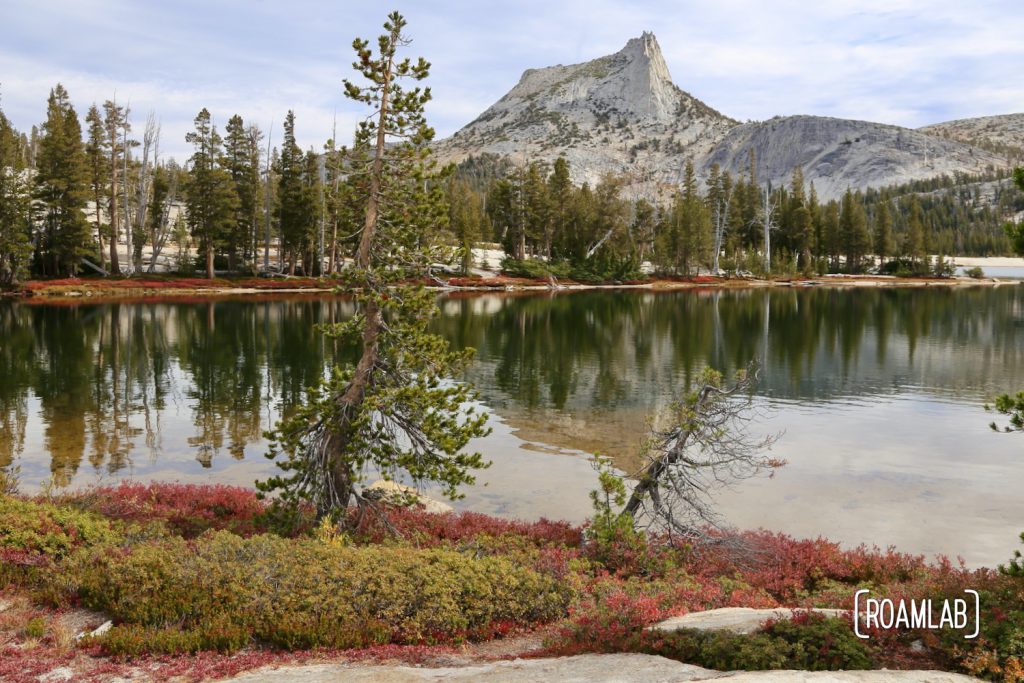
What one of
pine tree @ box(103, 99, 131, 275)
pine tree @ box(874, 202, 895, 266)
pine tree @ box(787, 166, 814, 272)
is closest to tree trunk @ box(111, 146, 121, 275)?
pine tree @ box(103, 99, 131, 275)

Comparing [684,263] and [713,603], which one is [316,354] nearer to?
[713,603]

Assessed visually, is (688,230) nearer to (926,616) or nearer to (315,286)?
(315,286)

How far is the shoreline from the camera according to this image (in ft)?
243

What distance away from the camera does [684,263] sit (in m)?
127

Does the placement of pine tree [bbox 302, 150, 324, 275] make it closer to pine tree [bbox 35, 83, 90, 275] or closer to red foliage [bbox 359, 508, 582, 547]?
pine tree [bbox 35, 83, 90, 275]

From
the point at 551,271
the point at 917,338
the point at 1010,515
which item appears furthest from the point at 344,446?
the point at 551,271

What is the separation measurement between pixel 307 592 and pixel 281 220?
90798mm

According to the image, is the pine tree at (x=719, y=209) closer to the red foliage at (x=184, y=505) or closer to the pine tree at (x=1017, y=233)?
the red foliage at (x=184, y=505)

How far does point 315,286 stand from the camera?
90.6m

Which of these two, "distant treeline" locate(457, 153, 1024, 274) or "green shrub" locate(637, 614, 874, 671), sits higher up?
"distant treeline" locate(457, 153, 1024, 274)

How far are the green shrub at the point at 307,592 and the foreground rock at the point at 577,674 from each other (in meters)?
1.03

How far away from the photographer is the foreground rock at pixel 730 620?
778 centimetres

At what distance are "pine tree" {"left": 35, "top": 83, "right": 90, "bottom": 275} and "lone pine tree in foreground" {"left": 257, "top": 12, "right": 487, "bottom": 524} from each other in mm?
76360

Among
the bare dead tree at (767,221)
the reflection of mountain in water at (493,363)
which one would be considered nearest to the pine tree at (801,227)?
the bare dead tree at (767,221)
